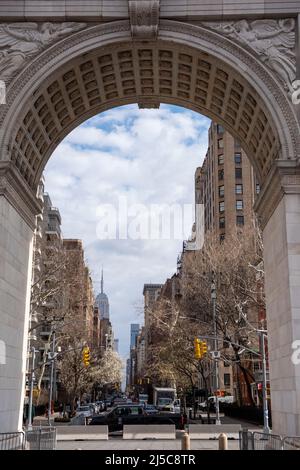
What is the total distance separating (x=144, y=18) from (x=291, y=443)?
1544 centimetres

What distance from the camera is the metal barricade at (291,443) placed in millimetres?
16436

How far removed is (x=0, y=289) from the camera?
64.3ft

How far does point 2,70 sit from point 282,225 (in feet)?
38.3

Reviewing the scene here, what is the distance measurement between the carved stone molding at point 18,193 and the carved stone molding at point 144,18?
6.91 metres

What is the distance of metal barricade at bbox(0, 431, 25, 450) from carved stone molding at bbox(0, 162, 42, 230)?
315 inches

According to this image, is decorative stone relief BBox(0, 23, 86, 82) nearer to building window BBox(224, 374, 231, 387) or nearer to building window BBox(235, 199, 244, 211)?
building window BBox(235, 199, 244, 211)

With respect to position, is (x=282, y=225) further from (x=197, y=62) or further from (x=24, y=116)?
(x=24, y=116)

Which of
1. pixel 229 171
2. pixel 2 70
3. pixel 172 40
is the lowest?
pixel 2 70

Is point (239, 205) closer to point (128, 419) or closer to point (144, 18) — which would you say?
point (128, 419)

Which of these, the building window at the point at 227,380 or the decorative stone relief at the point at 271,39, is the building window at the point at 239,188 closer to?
the building window at the point at 227,380

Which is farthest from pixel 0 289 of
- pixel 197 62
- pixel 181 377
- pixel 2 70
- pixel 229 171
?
pixel 229 171

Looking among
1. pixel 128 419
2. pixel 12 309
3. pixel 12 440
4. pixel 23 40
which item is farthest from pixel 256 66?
pixel 128 419

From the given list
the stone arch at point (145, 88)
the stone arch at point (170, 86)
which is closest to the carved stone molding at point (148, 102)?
the stone arch at point (145, 88)

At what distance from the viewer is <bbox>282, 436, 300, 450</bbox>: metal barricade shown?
53.9ft
